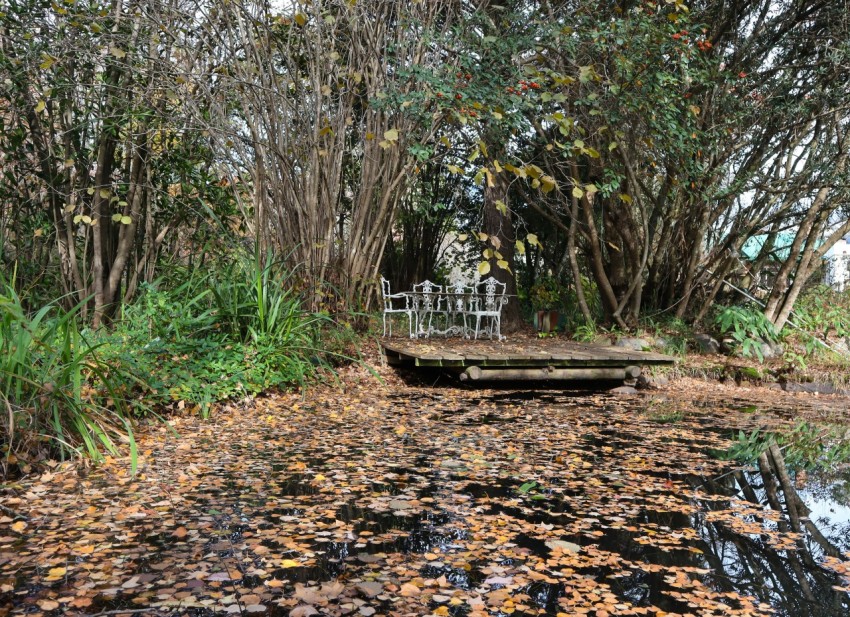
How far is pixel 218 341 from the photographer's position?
6672 mm

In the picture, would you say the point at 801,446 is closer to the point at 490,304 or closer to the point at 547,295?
the point at 490,304

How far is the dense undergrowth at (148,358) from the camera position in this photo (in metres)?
4.21

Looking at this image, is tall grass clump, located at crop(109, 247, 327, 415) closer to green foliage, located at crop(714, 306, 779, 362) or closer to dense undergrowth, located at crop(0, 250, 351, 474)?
dense undergrowth, located at crop(0, 250, 351, 474)

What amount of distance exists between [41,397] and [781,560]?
3845 millimetres

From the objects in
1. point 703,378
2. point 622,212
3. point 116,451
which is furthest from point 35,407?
point 622,212

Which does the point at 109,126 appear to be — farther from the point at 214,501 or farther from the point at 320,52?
the point at 214,501

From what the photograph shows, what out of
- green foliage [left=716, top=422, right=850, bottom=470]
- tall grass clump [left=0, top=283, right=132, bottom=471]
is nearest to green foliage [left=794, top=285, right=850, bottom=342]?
green foliage [left=716, top=422, right=850, bottom=470]

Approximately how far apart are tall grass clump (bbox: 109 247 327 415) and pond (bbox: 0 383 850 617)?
0.52m

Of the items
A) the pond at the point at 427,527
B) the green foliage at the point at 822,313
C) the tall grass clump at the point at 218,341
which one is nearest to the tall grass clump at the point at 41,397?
the pond at the point at 427,527

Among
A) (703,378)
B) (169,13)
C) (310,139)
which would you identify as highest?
(169,13)

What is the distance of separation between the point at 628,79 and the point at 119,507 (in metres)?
6.65

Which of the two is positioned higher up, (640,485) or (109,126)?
(109,126)

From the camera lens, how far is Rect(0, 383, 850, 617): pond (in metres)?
2.56

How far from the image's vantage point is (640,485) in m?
4.11
